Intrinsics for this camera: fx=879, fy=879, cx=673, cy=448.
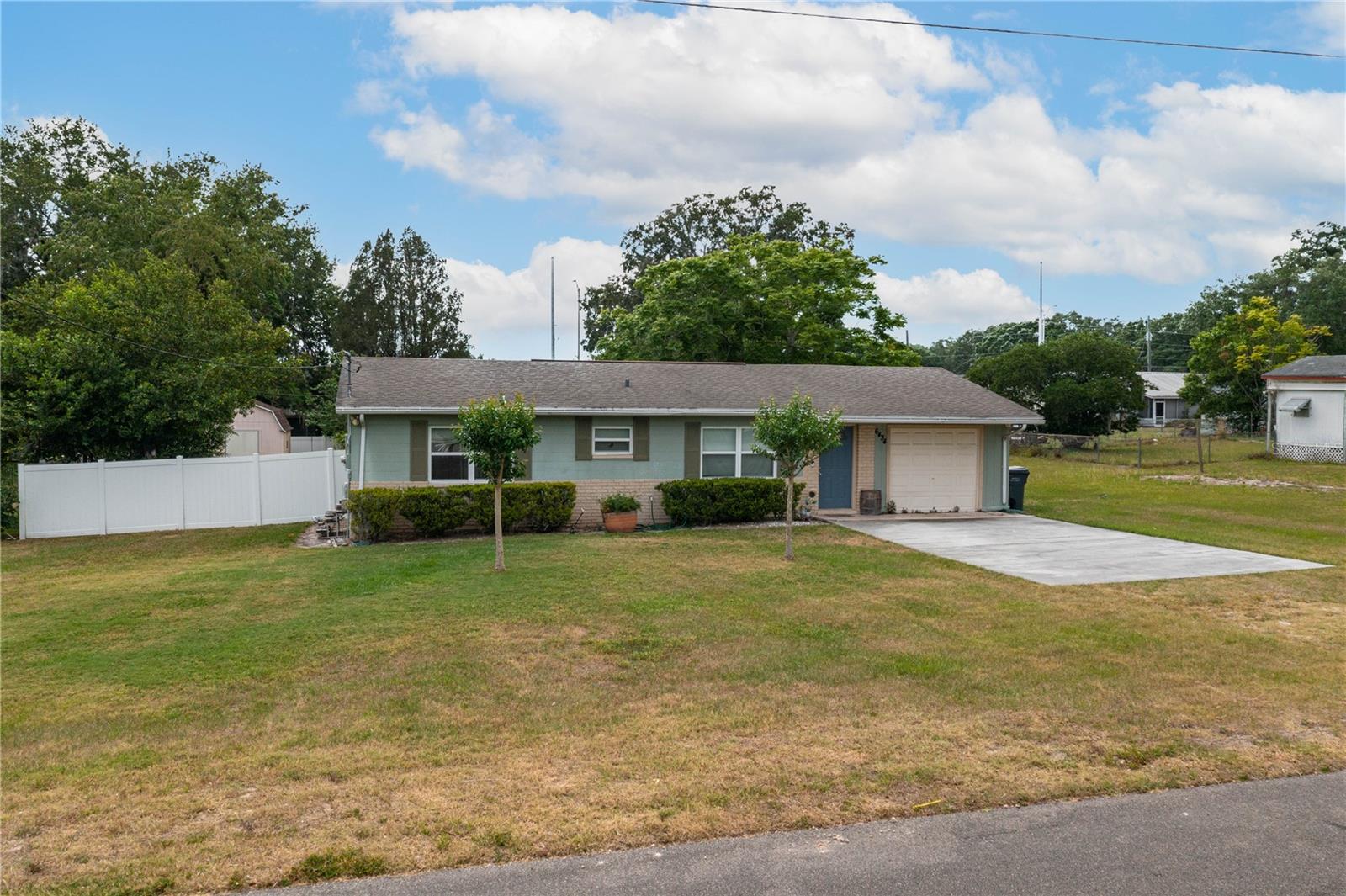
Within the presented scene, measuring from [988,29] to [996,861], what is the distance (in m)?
10.2

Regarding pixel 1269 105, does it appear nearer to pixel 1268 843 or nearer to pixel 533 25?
pixel 533 25

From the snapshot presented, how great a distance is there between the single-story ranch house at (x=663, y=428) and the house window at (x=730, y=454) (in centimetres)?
3

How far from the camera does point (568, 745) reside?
5641 millimetres

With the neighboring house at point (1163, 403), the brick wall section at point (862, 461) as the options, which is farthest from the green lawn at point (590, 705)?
the neighboring house at point (1163, 403)

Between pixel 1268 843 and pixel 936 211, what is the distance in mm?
21028

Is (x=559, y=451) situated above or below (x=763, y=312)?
below

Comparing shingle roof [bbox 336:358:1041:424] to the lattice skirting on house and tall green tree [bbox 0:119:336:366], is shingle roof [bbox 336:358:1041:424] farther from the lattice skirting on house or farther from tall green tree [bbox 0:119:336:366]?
the lattice skirting on house

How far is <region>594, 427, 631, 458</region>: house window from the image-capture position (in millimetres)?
17984

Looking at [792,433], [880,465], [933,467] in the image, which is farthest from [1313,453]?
[792,433]

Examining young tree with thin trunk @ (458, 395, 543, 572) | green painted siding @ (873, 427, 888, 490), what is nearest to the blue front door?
green painted siding @ (873, 427, 888, 490)

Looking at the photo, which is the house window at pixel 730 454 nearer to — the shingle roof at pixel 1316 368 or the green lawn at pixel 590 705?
the green lawn at pixel 590 705

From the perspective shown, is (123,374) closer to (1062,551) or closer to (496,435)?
(496,435)

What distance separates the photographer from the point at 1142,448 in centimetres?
3622

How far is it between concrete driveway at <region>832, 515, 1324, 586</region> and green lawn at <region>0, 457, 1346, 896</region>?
2.38 ft
